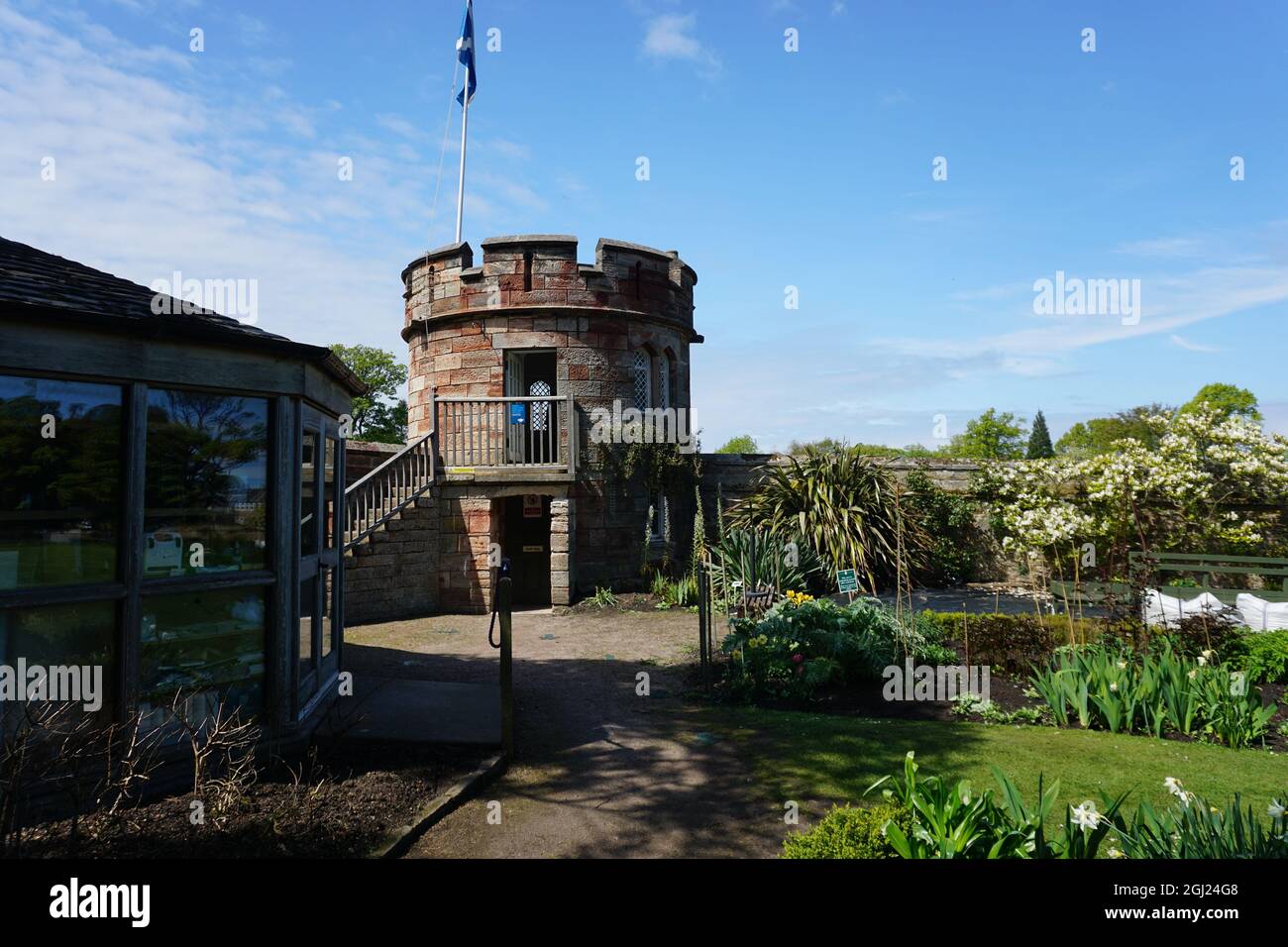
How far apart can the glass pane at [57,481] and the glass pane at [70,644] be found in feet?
0.60

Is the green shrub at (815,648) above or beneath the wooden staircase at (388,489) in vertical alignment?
beneath

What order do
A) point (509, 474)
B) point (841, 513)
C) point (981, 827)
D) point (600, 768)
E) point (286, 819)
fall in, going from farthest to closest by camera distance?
point (841, 513) < point (509, 474) < point (600, 768) < point (286, 819) < point (981, 827)

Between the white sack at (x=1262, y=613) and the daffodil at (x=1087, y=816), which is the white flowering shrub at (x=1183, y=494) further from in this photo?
the daffodil at (x=1087, y=816)

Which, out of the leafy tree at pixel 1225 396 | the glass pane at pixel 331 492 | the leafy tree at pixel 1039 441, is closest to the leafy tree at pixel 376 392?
the glass pane at pixel 331 492

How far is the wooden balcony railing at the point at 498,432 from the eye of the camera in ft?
44.9

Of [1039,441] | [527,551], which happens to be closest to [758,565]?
[527,551]

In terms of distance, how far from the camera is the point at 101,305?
4.62 meters

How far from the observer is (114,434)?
4.60m

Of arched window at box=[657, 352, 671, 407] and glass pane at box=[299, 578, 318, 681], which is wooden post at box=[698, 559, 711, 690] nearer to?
glass pane at box=[299, 578, 318, 681]

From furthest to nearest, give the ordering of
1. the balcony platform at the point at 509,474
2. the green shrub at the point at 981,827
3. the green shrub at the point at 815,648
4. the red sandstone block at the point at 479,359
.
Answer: the red sandstone block at the point at 479,359
the balcony platform at the point at 509,474
the green shrub at the point at 815,648
the green shrub at the point at 981,827

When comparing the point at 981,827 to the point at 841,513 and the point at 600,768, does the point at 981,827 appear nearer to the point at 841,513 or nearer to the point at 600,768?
the point at 600,768

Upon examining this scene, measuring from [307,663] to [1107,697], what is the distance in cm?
680

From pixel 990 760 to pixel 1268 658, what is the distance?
4065 millimetres

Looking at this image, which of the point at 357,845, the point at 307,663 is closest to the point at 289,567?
the point at 307,663
